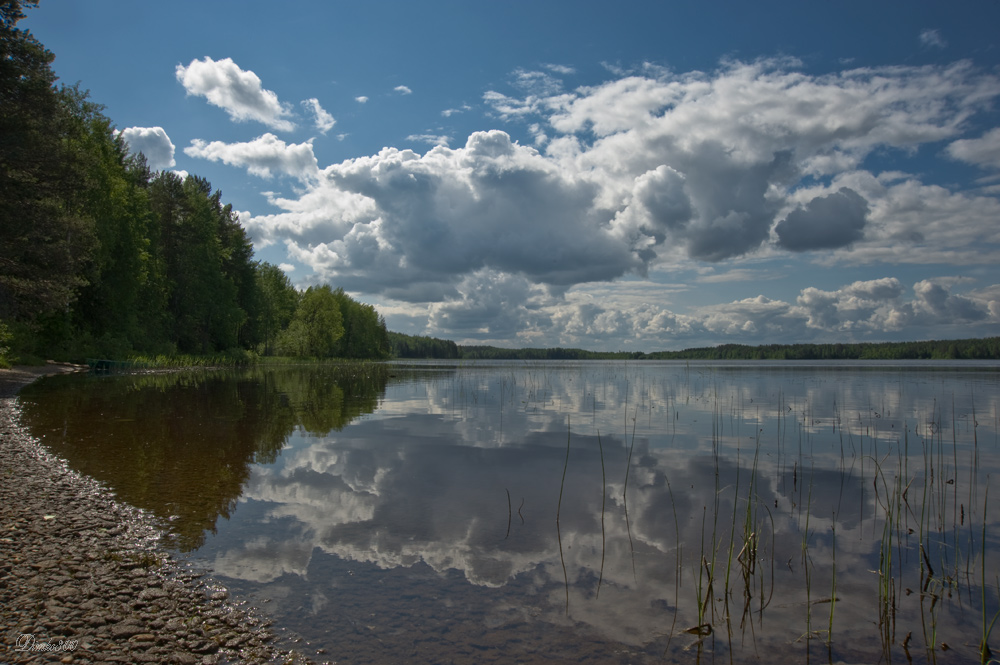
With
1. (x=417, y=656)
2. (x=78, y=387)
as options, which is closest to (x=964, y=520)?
(x=417, y=656)

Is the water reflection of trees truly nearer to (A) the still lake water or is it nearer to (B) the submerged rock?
(A) the still lake water

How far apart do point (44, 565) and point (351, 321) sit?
111 metres

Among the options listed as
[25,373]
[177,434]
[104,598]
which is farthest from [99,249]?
[104,598]

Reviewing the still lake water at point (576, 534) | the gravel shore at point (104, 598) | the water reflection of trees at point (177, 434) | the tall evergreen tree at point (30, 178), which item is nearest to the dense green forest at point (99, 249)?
the tall evergreen tree at point (30, 178)

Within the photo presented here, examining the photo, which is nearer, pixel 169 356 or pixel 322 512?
pixel 322 512

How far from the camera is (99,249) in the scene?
37969mm

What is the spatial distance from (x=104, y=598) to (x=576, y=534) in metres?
5.45

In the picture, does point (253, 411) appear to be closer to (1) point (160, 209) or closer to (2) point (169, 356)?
(2) point (169, 356)

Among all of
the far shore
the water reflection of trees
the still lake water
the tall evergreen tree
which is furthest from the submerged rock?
the tall evergreen tree

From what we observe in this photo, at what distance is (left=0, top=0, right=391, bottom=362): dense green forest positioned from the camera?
76.1 ft

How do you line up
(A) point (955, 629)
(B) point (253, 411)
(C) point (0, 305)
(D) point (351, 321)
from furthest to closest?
(D) point (351, 321)
(C) point (0, 305)
(B) point (253, 411)
(A) point (955, 629)

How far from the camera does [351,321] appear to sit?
371 feet

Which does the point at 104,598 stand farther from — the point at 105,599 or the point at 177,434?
the point at 177,434

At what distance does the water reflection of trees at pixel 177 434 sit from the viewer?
8484mm
